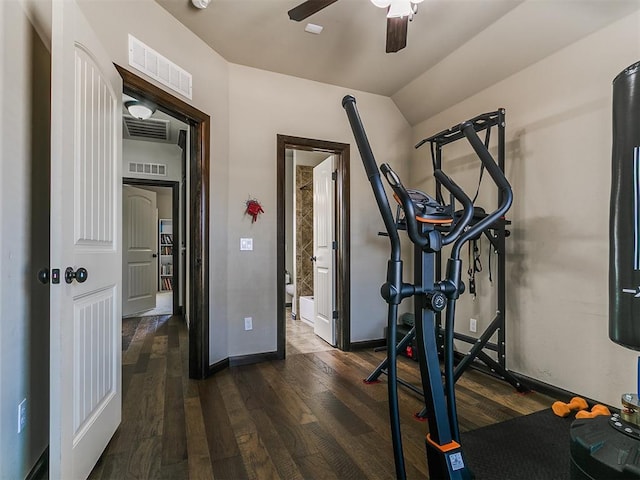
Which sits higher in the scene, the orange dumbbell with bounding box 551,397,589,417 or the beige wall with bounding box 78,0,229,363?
the beige wall with bounding box 78,0,229,363

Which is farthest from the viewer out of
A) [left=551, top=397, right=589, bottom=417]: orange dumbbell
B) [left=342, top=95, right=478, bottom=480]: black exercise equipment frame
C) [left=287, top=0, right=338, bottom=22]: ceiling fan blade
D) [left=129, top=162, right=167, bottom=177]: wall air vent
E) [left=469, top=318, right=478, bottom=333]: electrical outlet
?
[left=129, top=162, right=167, bottom=177]: wall air vent

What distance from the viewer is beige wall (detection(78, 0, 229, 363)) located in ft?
6.53

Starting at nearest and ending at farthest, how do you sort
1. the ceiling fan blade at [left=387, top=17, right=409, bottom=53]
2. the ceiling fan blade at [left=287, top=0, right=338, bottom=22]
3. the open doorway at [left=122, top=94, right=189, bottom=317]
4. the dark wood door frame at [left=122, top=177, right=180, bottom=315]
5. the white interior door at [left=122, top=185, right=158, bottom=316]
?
the ceiling fan blade at [left=287, top=0, right=338, bottom=22]
the ceiling fan blade at [left=387, top=17, right=409, bottom=53]
the open doorway at [left=122, top=94, right=189, bottom=317]
the dark wood door frame at [left=122, top=177, right=180, bottom=315]
the white interior door at [left=122, top=185, right=158, bottom=316]

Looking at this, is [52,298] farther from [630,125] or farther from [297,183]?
[297,183]

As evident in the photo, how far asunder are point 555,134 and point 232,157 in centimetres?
251

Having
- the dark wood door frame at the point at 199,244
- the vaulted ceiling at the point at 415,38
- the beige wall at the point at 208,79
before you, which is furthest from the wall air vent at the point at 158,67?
the vaulted ceiling at the point at 415,38

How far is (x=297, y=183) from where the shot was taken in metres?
5.24

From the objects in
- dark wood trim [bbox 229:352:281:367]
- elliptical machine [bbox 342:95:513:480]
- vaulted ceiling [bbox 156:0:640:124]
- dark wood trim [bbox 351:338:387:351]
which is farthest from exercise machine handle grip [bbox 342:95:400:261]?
dark wood trim [bbox 351:338:387:351]

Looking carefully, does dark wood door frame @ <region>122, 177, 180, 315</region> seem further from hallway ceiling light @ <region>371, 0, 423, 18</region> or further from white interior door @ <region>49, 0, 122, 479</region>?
hallway ceiling light @ <region>371, 0, 423, 18</region>

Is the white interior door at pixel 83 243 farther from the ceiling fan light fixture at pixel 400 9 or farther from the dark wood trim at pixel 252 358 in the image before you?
the ceiling fan light fixture at pixel 400 9

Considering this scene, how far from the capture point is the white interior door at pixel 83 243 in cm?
128

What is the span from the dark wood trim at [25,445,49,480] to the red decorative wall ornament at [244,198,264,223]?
2.03 m

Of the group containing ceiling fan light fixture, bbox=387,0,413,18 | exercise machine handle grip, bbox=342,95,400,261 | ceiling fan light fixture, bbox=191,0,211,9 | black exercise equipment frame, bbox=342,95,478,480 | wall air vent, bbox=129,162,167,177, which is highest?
ceiling fan light fixture, bbox=191,0,211,9

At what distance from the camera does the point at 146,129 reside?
15.0ft
